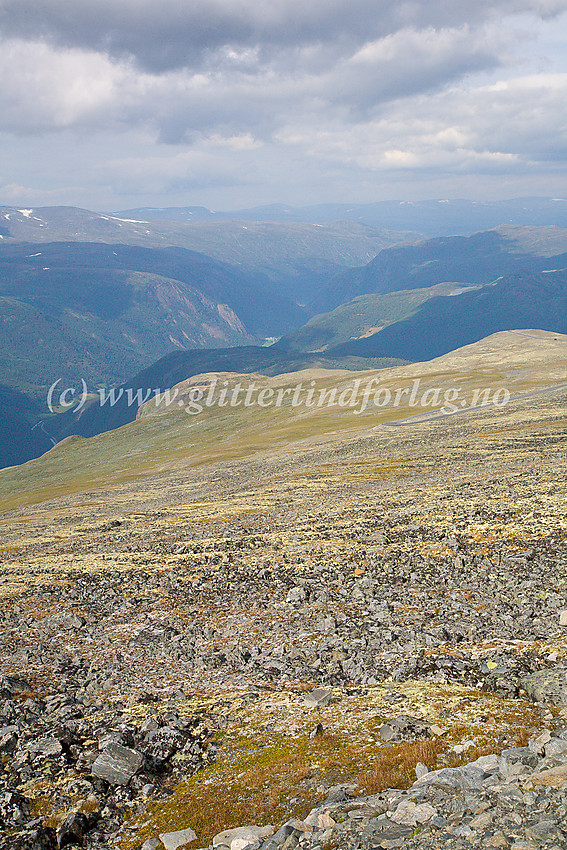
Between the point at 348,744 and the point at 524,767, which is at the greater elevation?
the point at 524,767

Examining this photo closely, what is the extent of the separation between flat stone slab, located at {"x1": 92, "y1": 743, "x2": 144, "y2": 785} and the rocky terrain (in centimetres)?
5

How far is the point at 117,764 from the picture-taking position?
1279 centimetres

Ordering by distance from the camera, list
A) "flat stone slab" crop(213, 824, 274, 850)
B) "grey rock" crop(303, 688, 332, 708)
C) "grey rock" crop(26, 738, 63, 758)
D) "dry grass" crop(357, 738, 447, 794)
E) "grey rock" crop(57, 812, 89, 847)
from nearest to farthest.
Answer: "flat stone slab" crop(213, 824, 274, 850), "grey rock" crop(57, 812, 89, 847), "dry grass" crop(357, 738, 447, 794), "grey rock" crop(26, 738, 63, 758), "grey rock" crop(303, 688, 332, 708)

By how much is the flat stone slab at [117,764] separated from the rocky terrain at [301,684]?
46 millimetres

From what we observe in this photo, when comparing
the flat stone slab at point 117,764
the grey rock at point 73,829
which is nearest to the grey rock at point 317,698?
the flat stone slab at point 117,764

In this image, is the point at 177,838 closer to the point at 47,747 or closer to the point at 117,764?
the point at 117,764

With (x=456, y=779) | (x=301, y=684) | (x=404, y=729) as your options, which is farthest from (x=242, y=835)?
(x=301, y=684)

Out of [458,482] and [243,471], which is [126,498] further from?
[458,482]

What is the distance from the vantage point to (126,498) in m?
81.0

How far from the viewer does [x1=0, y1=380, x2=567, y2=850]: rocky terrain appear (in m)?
10.3

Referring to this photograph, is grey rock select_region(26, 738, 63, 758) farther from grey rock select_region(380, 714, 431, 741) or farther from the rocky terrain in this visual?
grey rock select_region(380, 714, 431, 741)

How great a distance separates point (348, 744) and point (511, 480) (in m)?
35.5

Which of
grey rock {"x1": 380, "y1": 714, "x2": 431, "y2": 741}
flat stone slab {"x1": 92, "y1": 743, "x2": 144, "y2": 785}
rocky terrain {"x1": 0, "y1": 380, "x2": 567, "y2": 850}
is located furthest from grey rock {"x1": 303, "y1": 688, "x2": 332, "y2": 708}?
flat stone slab {"x1": 92, "y1": 743, "x2": 144, "y2": 785}

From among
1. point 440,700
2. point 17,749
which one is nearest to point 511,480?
point 440,700
